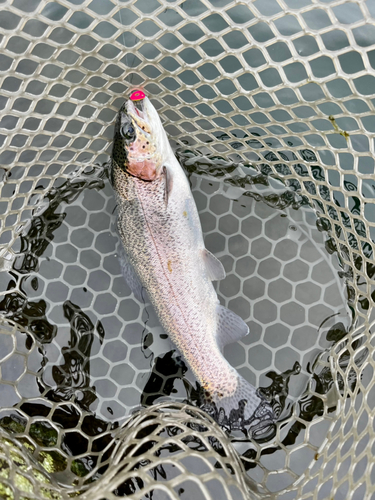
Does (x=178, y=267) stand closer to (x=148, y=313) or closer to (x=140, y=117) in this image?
(x=148, y=313)

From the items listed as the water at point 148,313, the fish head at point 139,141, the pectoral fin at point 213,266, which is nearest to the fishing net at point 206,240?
the water at point 148,313

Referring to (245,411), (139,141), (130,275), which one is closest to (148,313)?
(130,275)

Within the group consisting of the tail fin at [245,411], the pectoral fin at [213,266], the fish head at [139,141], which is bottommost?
the tail fin at [245,411]

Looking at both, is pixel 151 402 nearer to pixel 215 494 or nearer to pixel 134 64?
pixel 215 494

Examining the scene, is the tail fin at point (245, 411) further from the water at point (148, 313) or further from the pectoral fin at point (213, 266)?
the pectoral fin at point (213, 266)

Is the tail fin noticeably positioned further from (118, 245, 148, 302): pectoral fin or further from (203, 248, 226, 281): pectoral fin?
(118, 245, 148, 302): pectoral fin

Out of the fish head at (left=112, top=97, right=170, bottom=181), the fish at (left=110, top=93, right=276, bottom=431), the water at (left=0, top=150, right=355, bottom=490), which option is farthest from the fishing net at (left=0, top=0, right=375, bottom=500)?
the fish head at (left=112, top=97, right=170, bottom=181)
